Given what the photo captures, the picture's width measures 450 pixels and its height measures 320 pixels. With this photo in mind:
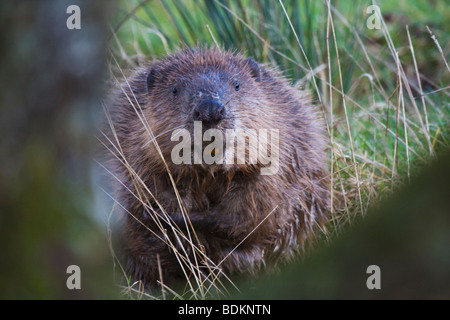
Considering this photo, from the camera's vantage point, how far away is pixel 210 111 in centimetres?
282

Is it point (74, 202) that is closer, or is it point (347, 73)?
point (74, 202)

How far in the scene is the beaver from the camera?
10.1ft

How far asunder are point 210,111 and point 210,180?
51 cm

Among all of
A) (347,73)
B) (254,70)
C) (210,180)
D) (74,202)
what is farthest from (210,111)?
(347,73)

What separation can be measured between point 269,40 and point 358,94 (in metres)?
1.12

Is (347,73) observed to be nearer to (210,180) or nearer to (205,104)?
(210,180)

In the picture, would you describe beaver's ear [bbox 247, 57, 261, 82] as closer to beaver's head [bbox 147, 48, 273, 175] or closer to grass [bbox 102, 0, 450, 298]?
beaver's head [bbox 147, 48, 273, 175]

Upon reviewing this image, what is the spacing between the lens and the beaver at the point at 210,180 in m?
3.09

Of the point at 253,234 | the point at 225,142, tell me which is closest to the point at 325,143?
the point at 253,234

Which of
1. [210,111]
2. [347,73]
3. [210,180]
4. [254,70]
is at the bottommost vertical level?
[210,180]

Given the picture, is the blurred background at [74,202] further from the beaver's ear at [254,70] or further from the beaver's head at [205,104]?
the beaver's ear at [254,70]

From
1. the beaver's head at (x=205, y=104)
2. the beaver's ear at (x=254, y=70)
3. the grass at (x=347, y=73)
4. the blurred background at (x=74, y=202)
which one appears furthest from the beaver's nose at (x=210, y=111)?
the blurred background at (x=74, y=202)

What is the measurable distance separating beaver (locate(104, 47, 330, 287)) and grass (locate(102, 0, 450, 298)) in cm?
14
